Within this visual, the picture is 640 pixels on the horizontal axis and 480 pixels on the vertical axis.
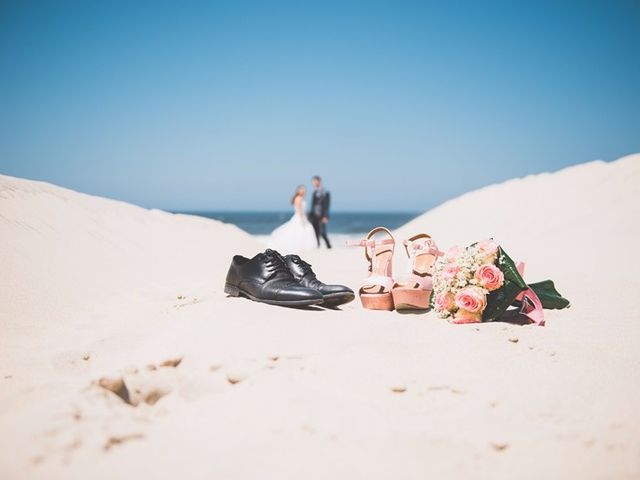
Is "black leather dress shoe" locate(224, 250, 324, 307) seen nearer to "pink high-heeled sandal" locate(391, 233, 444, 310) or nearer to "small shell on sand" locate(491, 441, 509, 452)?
"pink high-heeled sandal" locate(391, 233, 444, 310)

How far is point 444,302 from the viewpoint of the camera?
143 inches

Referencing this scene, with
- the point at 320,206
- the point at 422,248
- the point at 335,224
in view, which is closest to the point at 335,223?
the point at 335,224

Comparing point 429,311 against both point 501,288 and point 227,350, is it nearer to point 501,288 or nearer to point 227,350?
point 501,288

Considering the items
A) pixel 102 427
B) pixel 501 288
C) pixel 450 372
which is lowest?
pixel 102 427

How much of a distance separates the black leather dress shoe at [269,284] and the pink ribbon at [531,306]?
1.64 metres

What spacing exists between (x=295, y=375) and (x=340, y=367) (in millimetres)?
266

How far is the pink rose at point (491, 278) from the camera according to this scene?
11.3 feet

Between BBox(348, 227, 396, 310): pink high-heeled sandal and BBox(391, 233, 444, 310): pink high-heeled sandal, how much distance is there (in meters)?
0.09

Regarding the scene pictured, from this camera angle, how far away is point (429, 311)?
400 centimetres

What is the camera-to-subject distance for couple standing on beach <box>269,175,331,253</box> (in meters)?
12.1

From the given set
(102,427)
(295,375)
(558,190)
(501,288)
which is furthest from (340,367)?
(558,190)

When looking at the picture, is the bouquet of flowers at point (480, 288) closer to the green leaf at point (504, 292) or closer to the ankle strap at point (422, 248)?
the green leaf at point (504, 292)

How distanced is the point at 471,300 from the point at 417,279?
0.64 m

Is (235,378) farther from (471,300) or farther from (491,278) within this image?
(491,278)
